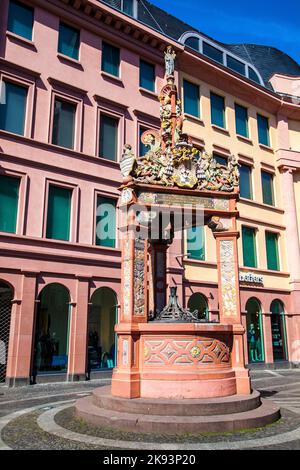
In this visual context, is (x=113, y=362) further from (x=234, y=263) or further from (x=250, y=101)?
(x=250, y=101)

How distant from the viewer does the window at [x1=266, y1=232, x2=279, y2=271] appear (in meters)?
25.1

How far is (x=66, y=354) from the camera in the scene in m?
16.6

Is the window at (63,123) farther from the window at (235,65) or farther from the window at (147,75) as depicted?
the window at (235,65)

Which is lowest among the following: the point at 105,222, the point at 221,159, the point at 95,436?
the point at 95,436

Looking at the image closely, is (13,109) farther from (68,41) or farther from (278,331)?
(278,331)

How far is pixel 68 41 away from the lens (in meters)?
19.5

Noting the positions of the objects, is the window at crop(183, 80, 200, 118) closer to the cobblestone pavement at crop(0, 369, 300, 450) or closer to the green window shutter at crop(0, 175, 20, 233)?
the green window shutter at crop(0, 175, 20, 233)

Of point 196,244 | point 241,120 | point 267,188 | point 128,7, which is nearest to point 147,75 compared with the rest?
point 128,7

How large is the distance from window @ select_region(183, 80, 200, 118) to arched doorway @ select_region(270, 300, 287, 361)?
1184 cm

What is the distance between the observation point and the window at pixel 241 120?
2601 cm

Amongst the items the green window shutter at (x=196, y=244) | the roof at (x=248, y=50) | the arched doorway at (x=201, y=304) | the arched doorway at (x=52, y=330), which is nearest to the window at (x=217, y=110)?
the roof at (x=248, y=50)

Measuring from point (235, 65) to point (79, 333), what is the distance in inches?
794
